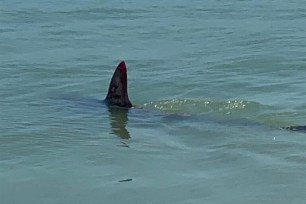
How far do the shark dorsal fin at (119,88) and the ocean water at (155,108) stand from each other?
19cm

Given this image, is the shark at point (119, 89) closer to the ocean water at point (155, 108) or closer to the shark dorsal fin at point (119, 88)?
the shark dorsal fin at point (119, 88)

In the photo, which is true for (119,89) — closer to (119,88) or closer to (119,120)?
(119,88)

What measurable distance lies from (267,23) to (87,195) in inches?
507

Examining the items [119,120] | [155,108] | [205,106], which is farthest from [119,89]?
[205,106]

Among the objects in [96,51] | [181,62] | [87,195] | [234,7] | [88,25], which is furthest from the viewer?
[234,7]

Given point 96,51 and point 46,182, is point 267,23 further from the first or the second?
point 46,182

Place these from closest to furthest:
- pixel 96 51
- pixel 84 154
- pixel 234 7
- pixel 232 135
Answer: pixel 84 154 < pixel 232 135 < pixel 96 51 < pixel 234 7

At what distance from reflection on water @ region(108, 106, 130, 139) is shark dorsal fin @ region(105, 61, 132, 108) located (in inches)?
4.3

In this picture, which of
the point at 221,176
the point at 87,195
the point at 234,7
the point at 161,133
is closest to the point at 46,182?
the point at 87,195

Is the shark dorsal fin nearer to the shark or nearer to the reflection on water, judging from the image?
the shark

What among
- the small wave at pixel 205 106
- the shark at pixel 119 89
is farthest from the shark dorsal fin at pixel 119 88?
the small wave at pixel 205 106

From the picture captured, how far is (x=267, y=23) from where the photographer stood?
20094 millimetres

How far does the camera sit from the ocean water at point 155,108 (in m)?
8.16


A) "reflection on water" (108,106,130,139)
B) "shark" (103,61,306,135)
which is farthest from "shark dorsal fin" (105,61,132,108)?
"reflection on water" (108,106,130,139)
